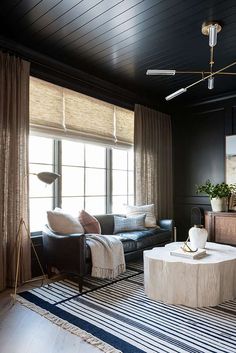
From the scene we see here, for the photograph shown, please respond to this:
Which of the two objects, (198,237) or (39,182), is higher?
(39,182)

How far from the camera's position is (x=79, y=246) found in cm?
298

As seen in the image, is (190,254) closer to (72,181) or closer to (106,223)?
(106,223)

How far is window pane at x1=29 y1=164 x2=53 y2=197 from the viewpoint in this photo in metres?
3.76

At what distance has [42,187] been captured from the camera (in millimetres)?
3883

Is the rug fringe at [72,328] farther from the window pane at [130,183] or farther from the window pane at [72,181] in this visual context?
the window pane at [130,183]

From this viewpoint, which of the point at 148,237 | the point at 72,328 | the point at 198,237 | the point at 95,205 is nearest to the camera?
the point at 72,328

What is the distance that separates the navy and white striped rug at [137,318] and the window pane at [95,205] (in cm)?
151

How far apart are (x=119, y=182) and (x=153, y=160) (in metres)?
0.83

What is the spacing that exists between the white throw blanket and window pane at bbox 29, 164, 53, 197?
963 millimetres

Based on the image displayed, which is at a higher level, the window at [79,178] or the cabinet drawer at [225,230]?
the window at [79,178]

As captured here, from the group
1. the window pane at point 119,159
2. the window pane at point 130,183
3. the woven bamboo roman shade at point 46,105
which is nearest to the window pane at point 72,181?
the woven bamboo roman shade at point 46,105

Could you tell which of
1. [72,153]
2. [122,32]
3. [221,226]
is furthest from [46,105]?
[221,226]

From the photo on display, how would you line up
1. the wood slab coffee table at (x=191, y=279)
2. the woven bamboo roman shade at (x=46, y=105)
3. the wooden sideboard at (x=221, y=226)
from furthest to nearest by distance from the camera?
1. the wooden sideboard at (x=221, y=226)
2. the woven bamboo roman shade at (x=46, y=105)
3. the wood slab coffee table at (x=191, y=279)

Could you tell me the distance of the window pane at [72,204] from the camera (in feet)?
13.6
